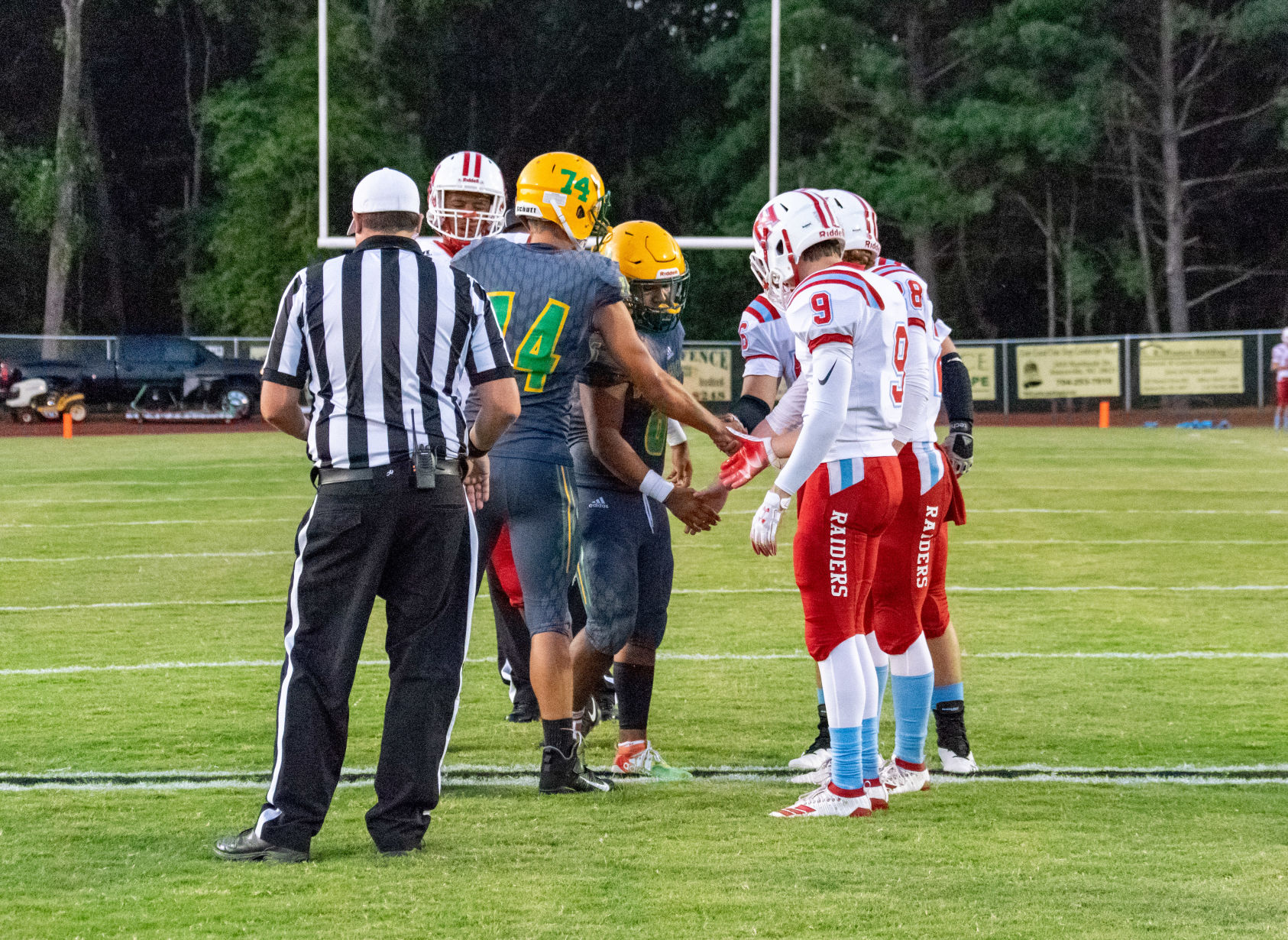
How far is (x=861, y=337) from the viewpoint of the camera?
15.4ft

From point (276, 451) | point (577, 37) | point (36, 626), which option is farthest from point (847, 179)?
point (36, 626)

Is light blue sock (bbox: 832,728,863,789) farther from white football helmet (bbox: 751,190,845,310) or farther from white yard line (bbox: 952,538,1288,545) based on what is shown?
white yard line (bbox: 952,538,1288,545)

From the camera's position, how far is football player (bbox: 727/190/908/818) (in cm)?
462

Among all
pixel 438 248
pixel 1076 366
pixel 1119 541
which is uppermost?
pixel 1076 366

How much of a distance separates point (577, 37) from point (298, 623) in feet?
111

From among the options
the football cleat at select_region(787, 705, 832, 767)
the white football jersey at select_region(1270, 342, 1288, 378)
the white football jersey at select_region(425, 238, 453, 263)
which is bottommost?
the football cleat at select_region(787, 705, 832, 767)

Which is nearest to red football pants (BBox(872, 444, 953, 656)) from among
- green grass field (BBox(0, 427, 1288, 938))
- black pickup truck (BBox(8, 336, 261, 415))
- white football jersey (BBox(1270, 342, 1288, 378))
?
green grass field (BBox(0, 427, 1288, 938))

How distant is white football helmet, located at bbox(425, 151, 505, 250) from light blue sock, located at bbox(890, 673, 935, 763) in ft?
A: 7.86

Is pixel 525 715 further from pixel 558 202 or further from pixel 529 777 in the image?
pixel 558 202

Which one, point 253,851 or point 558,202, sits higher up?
point 558,202

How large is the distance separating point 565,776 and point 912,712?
1.06 meters

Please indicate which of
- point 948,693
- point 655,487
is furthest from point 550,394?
point 948,693

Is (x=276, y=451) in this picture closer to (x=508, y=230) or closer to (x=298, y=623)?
(x=508, y=230)

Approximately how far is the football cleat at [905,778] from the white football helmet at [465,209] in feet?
8.29
